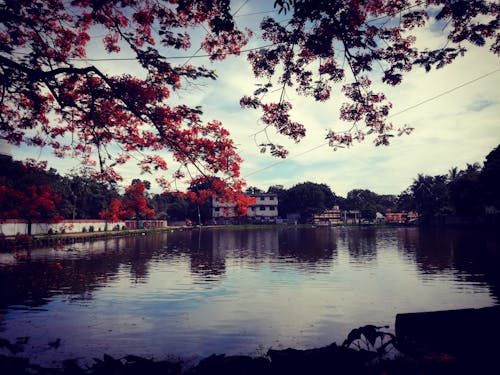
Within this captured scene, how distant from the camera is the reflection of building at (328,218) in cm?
11519

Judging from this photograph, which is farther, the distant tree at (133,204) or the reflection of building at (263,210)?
the reflection of building at (263,210)

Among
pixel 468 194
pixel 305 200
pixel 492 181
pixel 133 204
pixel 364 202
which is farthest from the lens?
pixel 364 202

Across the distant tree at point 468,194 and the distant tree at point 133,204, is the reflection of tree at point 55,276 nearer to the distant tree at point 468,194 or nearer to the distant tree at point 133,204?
the distant tree at point 133,204

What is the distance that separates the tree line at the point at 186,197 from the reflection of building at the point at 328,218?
2342 mm

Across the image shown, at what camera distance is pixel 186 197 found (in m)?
10.1

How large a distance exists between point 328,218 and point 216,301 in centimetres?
10913

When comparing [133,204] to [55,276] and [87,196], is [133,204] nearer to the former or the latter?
[55,276]

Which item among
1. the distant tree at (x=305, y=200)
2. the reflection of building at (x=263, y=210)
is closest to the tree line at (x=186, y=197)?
the distant tree at (x=305, y=200)

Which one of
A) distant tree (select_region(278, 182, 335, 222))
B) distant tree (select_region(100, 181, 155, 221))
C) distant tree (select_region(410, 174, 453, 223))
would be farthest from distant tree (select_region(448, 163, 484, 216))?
distant tree (select_region(100, 181, 155, 221))

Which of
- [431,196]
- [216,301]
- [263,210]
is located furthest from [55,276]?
[263,210]

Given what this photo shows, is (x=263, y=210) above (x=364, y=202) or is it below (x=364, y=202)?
below

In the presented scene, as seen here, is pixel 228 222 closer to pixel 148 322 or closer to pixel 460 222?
pixel 460 222

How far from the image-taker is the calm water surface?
9.03 meters

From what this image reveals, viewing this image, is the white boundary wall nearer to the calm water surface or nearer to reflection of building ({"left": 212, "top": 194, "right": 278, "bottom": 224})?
the calm water surface
